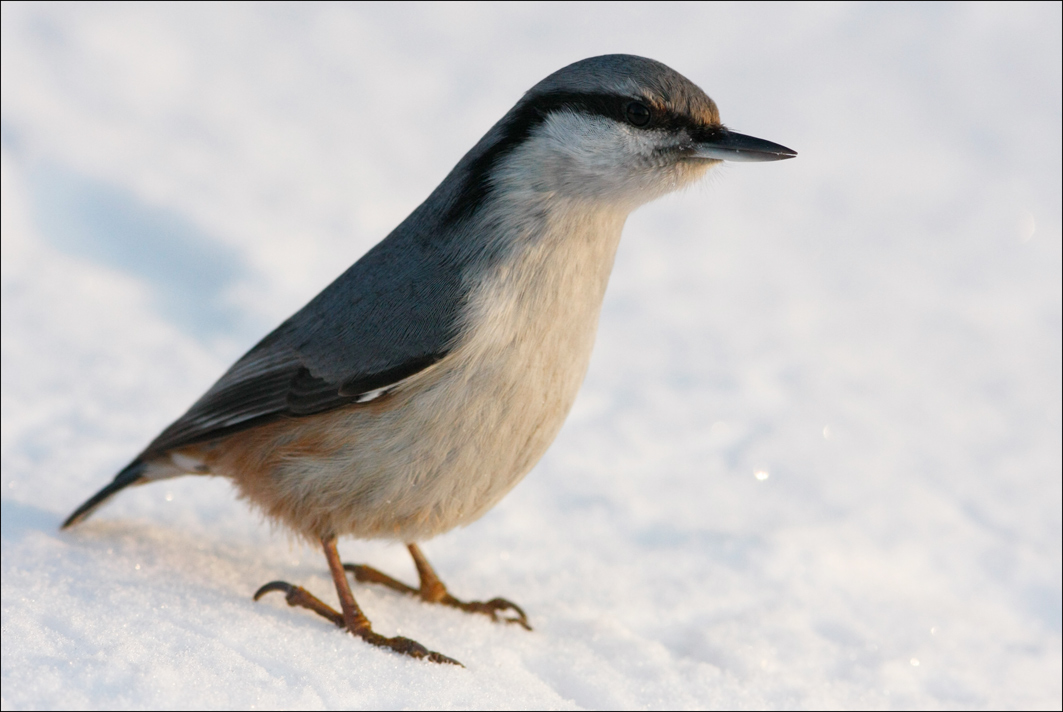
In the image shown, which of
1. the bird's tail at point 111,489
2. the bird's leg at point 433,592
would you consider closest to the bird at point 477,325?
the bird's leg at point 433,592

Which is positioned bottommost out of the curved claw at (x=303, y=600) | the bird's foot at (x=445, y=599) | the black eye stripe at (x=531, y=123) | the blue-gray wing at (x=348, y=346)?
the curved claw at (x=303, y=600)

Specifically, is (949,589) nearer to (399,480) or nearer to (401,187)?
(399,480)

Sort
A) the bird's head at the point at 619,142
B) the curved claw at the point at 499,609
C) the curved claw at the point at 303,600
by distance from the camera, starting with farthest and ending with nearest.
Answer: the curved claw at the point at 499,609 < the curved claw at the point at 303,600 < the bird's head at the point at 619,142

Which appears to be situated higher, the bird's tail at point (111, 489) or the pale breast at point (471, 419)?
the pale breast at point (471, 419)

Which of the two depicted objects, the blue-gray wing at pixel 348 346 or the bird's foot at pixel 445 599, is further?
the bird's foot at pixel 445 599

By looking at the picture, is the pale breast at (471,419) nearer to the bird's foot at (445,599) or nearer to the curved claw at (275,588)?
the curved claw at (275,588)

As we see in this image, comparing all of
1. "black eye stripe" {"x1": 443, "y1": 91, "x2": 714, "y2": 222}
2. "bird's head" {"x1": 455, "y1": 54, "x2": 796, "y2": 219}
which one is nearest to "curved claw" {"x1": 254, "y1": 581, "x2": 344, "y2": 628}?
"black eye stripe" {"x1": 443, "y1": 91, "x2": 714, "y2": 222}

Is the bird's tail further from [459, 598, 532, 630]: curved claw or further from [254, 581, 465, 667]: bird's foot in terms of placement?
[459, 598, 532, 630]: curved claw

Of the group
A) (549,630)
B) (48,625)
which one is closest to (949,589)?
(549,630)
